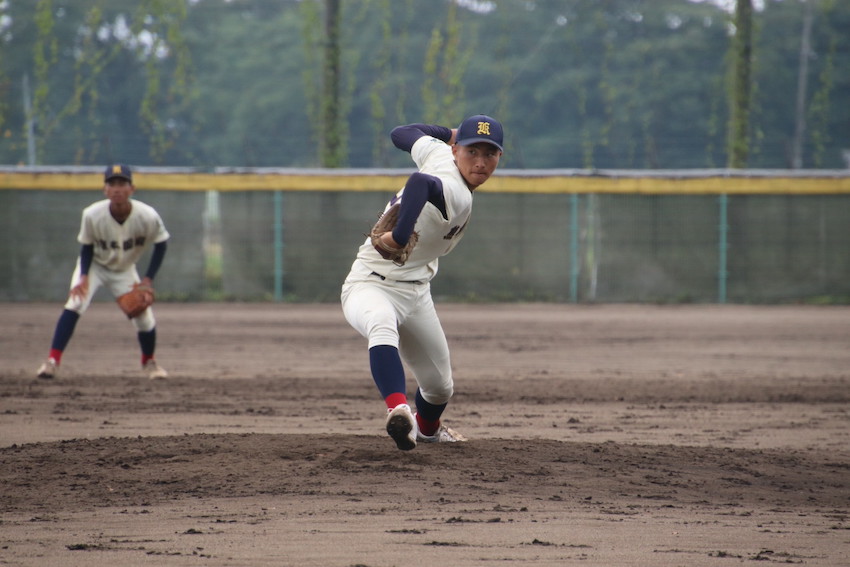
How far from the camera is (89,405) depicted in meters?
8.28

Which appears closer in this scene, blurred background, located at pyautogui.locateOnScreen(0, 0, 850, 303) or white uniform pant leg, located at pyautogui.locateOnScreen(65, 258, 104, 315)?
white uniform pant leg, located at pyautogui.locateOnScreen(65, 258, 104, 315)

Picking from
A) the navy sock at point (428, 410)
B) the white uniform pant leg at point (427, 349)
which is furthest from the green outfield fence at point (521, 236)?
the white uniform pant leg at point (427, 349)

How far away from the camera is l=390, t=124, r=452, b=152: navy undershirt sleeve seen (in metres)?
5.78

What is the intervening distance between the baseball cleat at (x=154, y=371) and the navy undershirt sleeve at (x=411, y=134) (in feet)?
16.1

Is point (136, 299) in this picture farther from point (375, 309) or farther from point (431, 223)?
point (431, 223)

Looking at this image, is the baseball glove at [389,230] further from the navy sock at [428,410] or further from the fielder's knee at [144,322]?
the fielder's knee at [144,322]

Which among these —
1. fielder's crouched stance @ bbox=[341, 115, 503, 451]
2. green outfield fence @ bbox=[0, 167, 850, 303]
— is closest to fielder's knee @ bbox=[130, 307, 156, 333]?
fielder's crouched stance @ bbox=[341, 115, 503, 451]

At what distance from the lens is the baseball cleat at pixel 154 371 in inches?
387

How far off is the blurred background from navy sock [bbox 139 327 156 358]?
8.92 meters

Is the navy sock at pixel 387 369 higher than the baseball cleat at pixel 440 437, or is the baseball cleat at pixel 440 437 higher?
the navy sock at pixel 387 369

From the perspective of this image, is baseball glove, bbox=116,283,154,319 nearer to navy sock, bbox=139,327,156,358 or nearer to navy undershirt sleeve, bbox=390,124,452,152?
navy sock, bbox=139,327,156,358

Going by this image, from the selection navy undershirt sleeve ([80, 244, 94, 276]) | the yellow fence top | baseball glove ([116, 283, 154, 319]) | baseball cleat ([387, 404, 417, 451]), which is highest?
the yellow fence top

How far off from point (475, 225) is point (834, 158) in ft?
39.3

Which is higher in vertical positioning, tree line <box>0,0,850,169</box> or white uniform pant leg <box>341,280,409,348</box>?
tree line <box>0,0,850,169</box>
